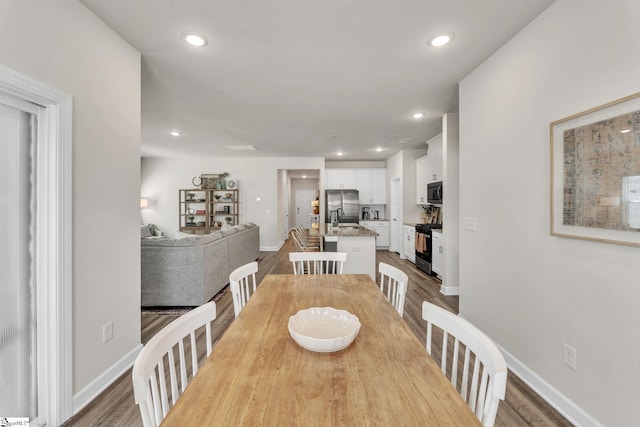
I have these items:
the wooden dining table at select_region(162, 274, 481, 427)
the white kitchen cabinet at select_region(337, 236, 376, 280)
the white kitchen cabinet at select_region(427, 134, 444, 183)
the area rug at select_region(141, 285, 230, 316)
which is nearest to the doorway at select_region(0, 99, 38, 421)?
the wooden dining table at select_region(162, 274, 481, 427)

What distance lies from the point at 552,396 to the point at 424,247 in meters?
3.24

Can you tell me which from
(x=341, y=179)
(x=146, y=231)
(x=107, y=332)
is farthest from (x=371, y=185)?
(x=107, y=332)

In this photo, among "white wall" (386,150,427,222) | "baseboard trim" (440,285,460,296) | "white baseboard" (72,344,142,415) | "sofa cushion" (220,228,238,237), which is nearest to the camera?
"white baseboard" (72,344,142,415)

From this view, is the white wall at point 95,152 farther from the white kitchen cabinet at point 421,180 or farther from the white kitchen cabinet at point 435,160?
the white kitchen cabinet at point 421,180

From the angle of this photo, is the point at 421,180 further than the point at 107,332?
Yes

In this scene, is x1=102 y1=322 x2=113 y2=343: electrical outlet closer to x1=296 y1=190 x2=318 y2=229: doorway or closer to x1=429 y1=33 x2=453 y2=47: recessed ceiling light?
x1=429 y1=33 x2=453 y2=47: recessed ceiling light

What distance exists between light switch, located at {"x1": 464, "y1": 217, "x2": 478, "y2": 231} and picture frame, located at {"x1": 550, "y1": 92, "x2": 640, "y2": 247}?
0.82 meters

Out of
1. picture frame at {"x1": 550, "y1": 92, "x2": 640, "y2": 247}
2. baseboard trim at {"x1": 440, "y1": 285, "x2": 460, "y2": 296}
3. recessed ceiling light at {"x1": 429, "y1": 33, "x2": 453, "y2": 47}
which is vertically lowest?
baseboard trim at {"x1": 440, "y1": 285, "x2": 460, "y2": 296}

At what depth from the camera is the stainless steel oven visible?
475 centimetres

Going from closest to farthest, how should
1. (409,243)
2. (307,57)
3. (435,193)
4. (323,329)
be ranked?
(323,329) < (307,57) < (435,193) < (409,243)

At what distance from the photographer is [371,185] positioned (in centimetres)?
738

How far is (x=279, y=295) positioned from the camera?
5.19 ft

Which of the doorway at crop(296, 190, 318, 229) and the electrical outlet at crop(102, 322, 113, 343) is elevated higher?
the doorway at crop(296, 190, 318, 229)

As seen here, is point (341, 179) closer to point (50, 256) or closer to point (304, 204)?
point (304, 204)
